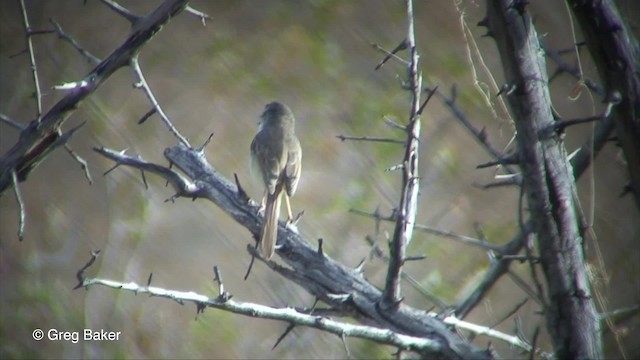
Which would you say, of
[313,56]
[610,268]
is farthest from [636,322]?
[313,56]

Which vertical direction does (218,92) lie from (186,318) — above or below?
above

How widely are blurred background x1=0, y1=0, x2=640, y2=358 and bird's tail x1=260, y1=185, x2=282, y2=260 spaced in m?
2.03

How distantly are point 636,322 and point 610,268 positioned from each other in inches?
18.7

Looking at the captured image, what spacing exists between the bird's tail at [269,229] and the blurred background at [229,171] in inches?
79.9

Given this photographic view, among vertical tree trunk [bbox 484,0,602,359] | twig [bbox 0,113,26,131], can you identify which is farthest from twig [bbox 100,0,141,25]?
vertical tree trunk [bbox 484,0,602,359]

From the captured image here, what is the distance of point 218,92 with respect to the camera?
666 cm

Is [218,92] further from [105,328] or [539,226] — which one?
[539,226]

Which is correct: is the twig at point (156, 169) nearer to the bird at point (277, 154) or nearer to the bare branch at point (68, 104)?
the bare branch at point (68, 104)

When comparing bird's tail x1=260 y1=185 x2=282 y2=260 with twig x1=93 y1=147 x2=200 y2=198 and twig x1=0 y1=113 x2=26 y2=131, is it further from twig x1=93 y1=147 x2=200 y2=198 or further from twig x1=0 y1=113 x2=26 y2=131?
twig x1=0 y1=113 x2=26 y2=131

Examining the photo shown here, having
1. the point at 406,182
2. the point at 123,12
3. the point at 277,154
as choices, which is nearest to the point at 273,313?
the point at 406,182

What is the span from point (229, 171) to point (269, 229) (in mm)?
2480

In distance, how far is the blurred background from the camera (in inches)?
255

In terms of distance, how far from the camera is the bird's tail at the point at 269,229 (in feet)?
13.4

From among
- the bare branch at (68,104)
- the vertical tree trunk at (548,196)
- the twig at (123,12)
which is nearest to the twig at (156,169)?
the bare branch at (68,104)
